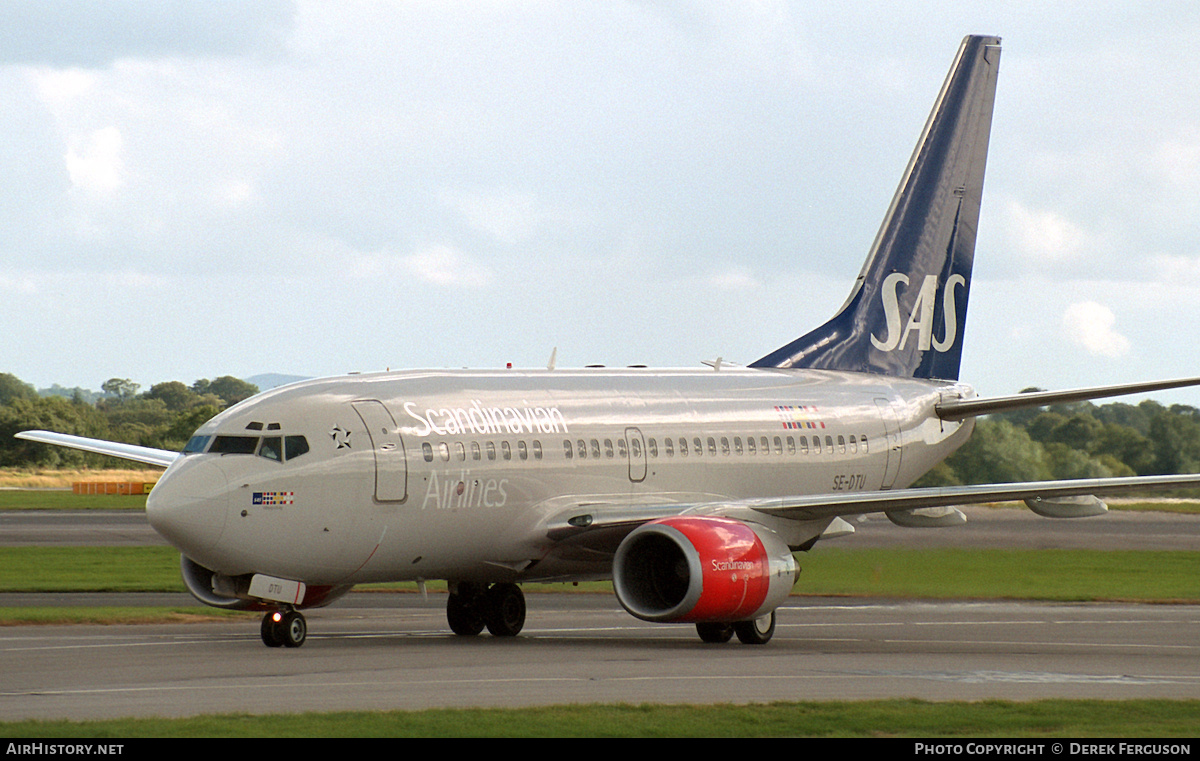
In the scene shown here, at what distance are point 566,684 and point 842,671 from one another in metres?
3.92

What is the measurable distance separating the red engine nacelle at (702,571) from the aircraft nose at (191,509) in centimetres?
588

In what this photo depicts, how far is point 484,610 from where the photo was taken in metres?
28.6

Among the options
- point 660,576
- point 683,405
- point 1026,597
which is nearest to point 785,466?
point 683,405

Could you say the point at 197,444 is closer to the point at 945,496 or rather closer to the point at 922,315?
the point at 945,496

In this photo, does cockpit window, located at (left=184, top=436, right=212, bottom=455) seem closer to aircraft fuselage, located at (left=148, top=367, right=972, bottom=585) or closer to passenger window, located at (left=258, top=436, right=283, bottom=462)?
aircraft fuselage, located at (left=148, top=367, right=972, bottom=585)

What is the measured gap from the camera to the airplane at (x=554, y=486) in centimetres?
2441

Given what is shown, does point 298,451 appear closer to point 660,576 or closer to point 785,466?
point 660,576

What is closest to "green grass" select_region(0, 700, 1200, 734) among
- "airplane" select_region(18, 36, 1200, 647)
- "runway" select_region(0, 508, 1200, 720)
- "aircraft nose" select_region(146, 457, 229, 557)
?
"runway" select_region(0, 508, 1200, 720)

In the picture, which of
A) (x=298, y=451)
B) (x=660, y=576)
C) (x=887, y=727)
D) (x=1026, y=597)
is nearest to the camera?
(x=887, y=727)

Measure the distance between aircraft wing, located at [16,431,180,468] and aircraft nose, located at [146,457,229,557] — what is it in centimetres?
745

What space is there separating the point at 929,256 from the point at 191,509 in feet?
64.7

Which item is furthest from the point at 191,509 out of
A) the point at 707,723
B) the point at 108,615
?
the point at 707,723
